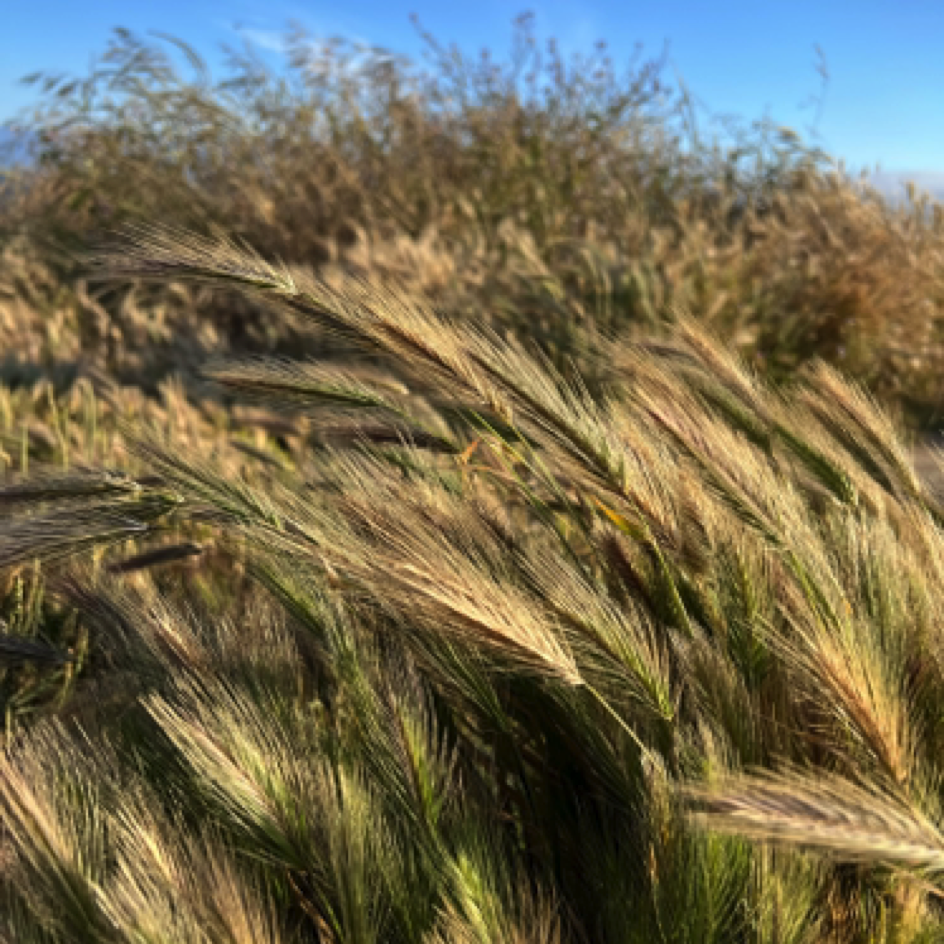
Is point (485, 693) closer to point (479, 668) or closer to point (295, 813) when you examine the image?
point (479, 668)

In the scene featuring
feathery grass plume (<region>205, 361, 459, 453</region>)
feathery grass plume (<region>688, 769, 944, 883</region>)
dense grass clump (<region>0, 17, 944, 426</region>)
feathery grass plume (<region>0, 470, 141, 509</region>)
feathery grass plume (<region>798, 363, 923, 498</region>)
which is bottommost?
feathery grass plume (<region>688, 769, 944, 883</region>)

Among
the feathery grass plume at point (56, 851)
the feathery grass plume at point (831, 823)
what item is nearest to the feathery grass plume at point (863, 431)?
the feathery grass plume at point (831, 823)

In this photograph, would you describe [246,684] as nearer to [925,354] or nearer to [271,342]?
[271,342]

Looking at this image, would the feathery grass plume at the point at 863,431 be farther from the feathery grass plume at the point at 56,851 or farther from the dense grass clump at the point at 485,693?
the feathery grass plume at the point at 56,851

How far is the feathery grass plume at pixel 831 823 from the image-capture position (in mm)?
675

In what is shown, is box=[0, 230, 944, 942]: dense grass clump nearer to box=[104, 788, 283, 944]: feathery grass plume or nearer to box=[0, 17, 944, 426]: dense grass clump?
box=[104, 788, 283, 944]: feathery grass plume

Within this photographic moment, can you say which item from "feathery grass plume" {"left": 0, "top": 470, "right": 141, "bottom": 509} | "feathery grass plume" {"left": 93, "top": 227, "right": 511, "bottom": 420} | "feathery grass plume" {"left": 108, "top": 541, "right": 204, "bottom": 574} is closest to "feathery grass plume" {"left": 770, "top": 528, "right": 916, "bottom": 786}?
"feathery grass plume" {"left": 93, "top": 227, "right": 511, "bottom": 420}

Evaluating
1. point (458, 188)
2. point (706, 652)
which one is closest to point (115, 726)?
point (706, 652)

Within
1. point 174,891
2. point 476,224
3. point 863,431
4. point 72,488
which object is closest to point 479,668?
point 174,891

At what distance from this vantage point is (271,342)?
486 centimetres

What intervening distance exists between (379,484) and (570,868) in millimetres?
587

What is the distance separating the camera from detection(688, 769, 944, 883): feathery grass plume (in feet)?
2.21

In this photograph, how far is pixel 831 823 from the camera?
69 centimetres

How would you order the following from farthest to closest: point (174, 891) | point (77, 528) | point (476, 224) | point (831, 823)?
point (476, 224)
point (77, 528)
point (174, 891)
point (831, 823)
